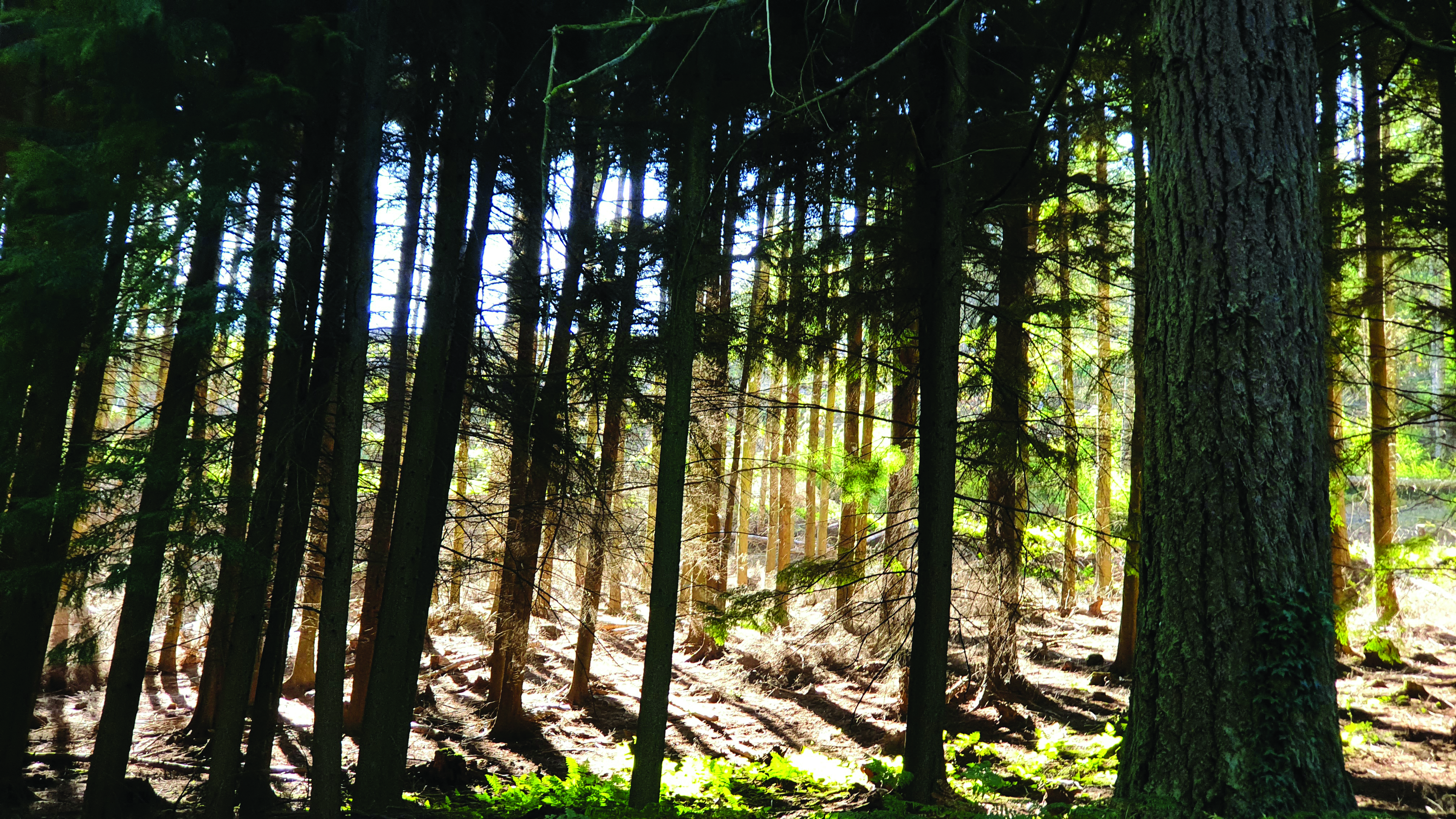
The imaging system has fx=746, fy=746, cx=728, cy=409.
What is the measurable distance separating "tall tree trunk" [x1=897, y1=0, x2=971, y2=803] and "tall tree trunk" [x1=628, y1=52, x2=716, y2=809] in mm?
2167

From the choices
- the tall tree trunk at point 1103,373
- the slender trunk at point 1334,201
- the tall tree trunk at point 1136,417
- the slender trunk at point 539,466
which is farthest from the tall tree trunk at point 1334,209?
the slender trunk at point 539,466

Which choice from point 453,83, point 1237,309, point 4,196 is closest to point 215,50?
point 453,83

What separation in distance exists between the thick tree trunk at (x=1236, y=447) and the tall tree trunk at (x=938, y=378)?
153 inches

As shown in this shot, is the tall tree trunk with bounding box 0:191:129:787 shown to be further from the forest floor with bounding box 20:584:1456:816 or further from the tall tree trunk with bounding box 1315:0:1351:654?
the tall tree trunk with bounding box 1315:0:1351:654

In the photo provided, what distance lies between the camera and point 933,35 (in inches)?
280

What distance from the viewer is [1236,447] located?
2.61 m

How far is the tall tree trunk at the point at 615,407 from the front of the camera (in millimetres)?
8727

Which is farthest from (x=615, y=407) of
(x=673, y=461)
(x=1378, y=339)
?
(x=1378, y=339)

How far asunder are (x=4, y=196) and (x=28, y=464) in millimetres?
2851

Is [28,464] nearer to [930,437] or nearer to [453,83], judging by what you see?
[453,83]

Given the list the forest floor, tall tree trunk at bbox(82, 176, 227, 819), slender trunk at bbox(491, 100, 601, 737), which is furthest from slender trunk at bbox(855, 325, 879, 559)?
tall tree trunk at bbox(82, 176, 227, 819)

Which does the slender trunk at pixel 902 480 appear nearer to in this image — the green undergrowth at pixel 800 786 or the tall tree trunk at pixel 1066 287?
the tall tree trunk at pixel 1066 287

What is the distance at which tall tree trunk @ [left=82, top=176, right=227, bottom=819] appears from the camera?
6.13m

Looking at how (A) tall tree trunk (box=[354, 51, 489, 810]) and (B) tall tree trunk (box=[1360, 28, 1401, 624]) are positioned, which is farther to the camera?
(B) tall tree trunk (box=[1360, 28, 1401, 624])
